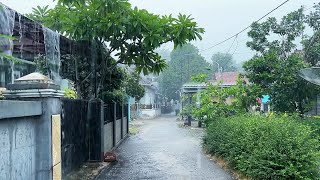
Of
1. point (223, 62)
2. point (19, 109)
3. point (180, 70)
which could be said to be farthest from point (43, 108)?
point (223, 62)

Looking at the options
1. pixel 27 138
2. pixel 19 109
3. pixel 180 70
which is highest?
pixel 180 70

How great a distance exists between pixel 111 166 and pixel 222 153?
334cm

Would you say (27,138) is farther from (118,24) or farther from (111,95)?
(111,95)

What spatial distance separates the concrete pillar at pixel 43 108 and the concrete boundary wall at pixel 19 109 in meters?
0.12

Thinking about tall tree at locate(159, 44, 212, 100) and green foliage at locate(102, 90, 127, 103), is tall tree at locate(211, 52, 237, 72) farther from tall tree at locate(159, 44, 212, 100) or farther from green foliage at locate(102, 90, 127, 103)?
green foliage at locate(102, 90, 127, 103)

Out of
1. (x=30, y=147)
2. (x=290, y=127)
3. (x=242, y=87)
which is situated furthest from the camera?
(x=242, y=87)

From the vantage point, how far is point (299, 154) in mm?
7965

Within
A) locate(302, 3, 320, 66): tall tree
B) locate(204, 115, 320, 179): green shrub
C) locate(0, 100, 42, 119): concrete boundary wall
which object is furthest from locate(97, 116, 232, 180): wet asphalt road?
locate(302, 3, 320, 66): tall tree

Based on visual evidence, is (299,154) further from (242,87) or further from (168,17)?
(242,87)

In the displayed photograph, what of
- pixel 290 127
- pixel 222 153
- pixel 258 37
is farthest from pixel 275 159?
pixel 258 37

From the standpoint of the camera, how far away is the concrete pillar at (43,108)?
4961mm

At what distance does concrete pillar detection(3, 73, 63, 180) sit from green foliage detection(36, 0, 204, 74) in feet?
18.7

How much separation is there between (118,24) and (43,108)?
5980mm

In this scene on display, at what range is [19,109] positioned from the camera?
4418mm
